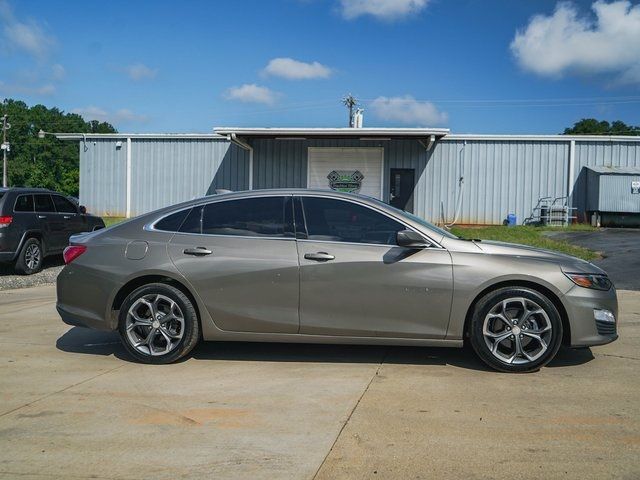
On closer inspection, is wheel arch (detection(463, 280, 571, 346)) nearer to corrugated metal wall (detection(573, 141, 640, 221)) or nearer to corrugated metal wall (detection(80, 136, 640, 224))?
Answer: corrugated metal wall (detection(80, 136, 640, 224))

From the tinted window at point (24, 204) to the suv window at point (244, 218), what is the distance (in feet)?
23.4

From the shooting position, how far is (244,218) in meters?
5.59

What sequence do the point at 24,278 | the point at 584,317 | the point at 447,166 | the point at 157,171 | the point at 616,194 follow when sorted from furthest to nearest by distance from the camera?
the point at 157,171, the point at 447,166, the point at 616,194, the point at 24,278, the point at 584,317

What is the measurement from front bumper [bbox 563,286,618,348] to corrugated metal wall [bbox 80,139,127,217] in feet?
73.4

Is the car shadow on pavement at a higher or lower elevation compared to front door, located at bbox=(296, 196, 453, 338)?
lower

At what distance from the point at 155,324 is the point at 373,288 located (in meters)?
2.04

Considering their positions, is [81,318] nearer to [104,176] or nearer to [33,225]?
[33,225]

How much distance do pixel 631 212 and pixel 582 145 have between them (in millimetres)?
3056

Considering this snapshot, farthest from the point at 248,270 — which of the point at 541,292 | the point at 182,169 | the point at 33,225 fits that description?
the point at 182,169

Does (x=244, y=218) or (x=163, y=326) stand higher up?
(x=244, y=218)

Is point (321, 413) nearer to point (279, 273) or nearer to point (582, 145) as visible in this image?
point (279, 273)

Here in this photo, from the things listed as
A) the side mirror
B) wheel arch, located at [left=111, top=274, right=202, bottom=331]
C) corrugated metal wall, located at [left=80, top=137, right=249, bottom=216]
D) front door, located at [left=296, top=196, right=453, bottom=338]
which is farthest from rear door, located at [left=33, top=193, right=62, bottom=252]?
corrugated metal wall, located at [left=80, top=137, right=249, bottom=216]

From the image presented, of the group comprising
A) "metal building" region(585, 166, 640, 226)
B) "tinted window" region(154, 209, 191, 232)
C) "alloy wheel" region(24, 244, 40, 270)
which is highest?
"metal building" region(585, 166, 640, 226)

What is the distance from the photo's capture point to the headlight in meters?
5.16
